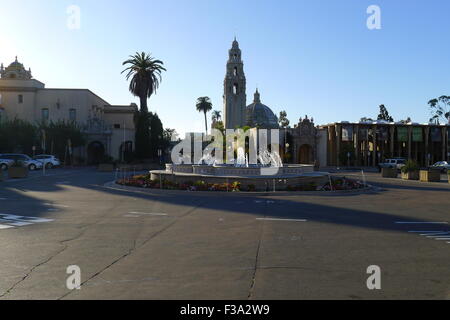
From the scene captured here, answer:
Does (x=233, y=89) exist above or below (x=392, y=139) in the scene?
above

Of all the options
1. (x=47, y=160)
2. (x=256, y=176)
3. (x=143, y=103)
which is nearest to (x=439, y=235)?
(x=256, y=176)

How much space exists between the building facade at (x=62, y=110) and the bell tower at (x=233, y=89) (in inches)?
992

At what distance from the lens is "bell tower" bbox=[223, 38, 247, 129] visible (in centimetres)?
8894

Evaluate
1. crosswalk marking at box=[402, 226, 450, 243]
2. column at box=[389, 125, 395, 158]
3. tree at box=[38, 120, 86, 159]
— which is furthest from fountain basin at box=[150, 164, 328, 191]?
column at box=[389, 125, 395, 158]

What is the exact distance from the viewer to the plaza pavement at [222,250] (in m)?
6.71

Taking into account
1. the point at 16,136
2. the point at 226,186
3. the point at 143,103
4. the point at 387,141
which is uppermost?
the point at 143,103

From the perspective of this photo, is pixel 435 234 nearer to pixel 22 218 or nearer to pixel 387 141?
pixel 22 218

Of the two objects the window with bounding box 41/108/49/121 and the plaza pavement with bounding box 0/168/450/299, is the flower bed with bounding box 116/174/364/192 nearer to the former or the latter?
the plaza pavement with bounding box 0/168/450/299

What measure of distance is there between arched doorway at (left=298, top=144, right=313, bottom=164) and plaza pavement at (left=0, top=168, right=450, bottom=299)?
64.2m

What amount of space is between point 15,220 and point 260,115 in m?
83.6

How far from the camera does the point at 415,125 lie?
79000mm

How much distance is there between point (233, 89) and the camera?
296 feet

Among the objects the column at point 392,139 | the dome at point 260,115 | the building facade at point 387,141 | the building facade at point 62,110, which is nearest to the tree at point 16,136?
the building facade at point 62,110
